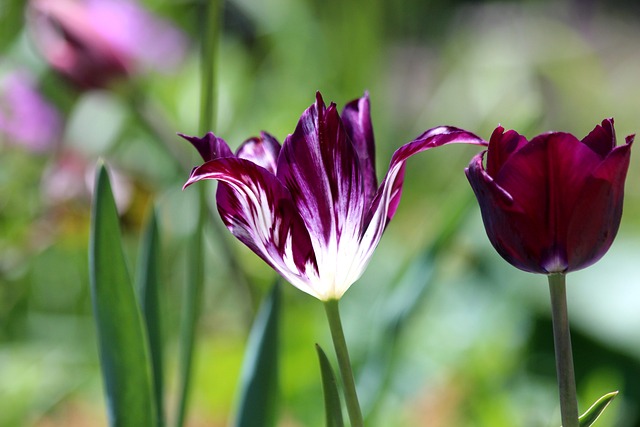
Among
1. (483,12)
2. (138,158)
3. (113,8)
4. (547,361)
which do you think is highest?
(483,12)

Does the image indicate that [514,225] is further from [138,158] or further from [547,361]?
[138,158]

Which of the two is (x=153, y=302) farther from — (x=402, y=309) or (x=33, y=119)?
(x=33, y=119)

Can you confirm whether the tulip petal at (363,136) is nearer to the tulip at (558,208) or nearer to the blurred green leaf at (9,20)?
the tulip at (558,208)

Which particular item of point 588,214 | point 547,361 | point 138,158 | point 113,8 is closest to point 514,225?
point 588,214

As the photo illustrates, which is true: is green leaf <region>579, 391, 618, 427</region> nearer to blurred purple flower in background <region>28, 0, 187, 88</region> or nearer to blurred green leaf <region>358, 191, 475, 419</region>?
blurred green leaf <region>358, 191, 475, 419</region>

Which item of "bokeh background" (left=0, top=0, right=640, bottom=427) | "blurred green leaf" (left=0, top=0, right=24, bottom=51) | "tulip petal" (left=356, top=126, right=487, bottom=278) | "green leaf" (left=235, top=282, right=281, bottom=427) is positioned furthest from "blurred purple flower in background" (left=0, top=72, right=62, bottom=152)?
"tulip petal" (left=356, top=126, right=487, bottom=278)
